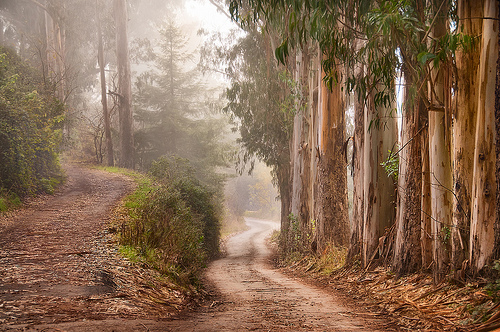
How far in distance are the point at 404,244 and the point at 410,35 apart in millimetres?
2963

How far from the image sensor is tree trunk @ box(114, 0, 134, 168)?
78.3 ft

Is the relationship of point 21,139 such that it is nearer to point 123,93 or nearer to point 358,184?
point 358,184

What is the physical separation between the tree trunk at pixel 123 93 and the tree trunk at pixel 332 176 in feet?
50.7

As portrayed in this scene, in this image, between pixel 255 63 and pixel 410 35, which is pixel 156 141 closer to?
pixel 255 63

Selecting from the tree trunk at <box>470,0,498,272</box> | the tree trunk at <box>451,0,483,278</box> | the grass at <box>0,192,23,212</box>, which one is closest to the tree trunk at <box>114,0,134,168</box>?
the grass at <box>0,192,23,212</box>

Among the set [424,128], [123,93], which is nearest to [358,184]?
[424,128]

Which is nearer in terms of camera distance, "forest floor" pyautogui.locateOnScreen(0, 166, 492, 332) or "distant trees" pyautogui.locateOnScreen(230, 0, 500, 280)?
"forest floor" pyautogui.locateOnScreen(0, 166, 492, 332)

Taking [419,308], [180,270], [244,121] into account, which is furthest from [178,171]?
[419,308]

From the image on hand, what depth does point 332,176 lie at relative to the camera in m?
10.7

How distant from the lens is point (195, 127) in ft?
100.0

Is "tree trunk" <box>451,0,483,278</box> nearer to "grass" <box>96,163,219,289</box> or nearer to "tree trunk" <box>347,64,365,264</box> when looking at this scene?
"tree trunk" <box>347,64,365,264</box>

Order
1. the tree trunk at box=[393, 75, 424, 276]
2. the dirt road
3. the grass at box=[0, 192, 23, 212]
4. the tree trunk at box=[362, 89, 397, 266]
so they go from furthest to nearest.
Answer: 1. the grass at box=[0, 192, 23, 212]
2. the tree trunk at box=[362, 89, 397, 266]
3. the tree trunk at box=[393, 75, 424, 276]
4. the dirt road

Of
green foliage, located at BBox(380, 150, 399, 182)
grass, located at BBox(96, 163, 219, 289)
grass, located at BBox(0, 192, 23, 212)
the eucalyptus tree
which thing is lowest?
grass, located at BBox(96, 163, 219, 289)

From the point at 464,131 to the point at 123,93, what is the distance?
71.1 ft
